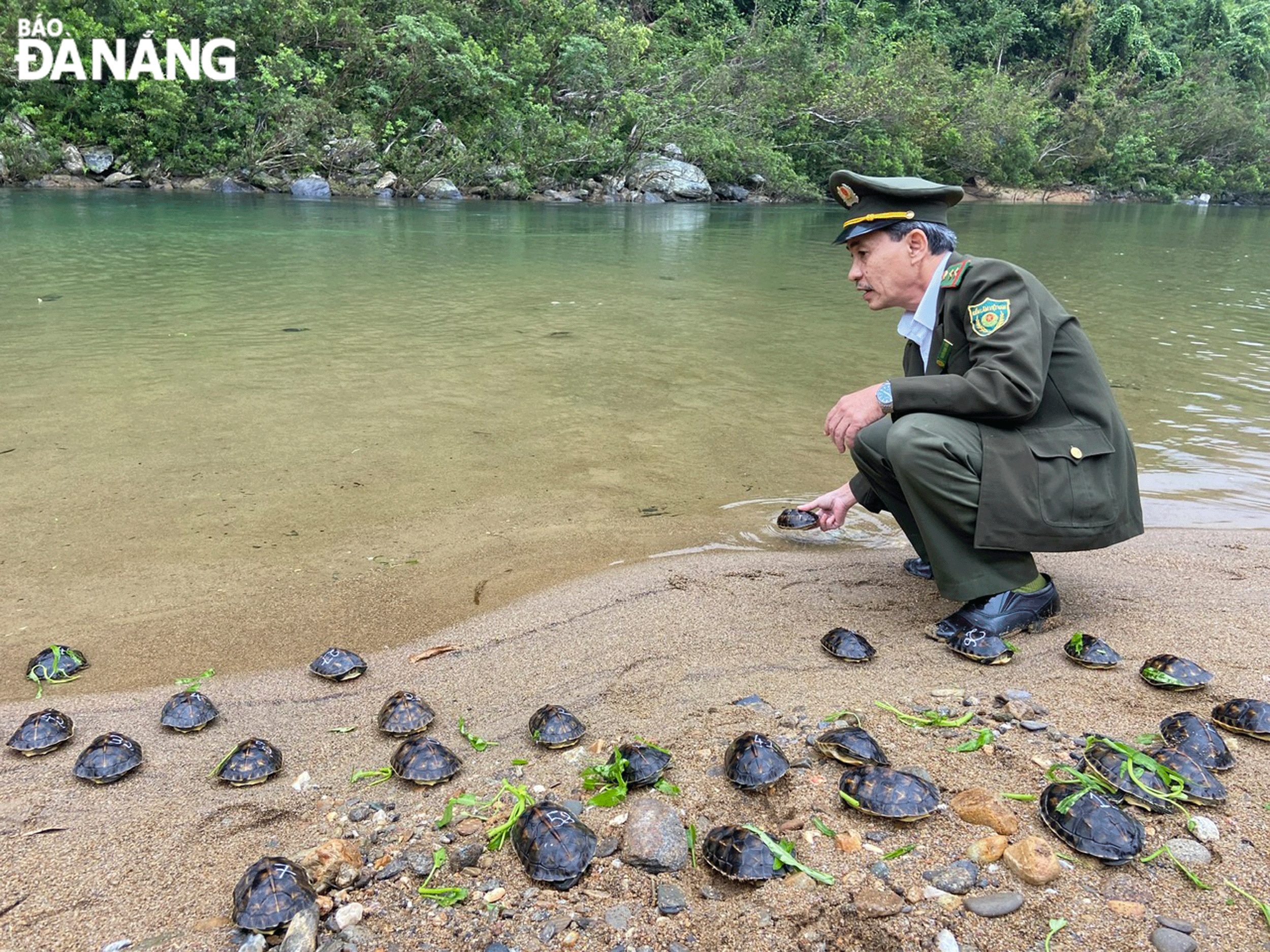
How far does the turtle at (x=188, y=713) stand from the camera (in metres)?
2.74

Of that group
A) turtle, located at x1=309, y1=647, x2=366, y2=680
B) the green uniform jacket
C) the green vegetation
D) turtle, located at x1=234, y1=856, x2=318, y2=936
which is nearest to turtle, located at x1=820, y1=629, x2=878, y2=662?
the green uniform jacket

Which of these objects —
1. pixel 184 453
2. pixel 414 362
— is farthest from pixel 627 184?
pixel 184 453

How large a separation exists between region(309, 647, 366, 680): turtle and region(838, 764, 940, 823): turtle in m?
1.83

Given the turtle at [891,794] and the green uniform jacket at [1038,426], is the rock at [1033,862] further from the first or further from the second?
the green uniform jacket at [1038,426]

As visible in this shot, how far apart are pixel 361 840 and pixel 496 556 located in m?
2.03

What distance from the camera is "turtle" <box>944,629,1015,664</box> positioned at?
293 centimetres

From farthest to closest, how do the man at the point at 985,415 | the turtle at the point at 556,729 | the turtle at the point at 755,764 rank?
the man at the point at 985,415 < the turtle at the point at 556,729 < the turtle at the point at 755,764

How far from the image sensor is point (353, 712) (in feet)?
9.41

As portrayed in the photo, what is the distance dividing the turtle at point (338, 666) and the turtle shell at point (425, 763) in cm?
68

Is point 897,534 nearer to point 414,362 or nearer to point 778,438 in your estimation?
point 778,438
